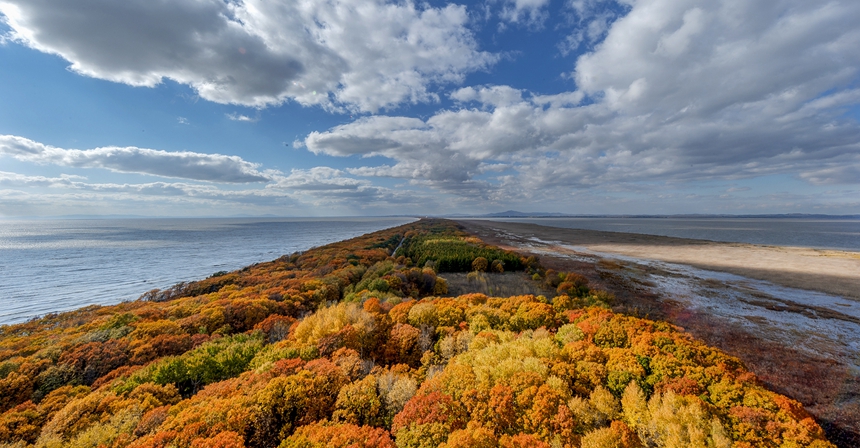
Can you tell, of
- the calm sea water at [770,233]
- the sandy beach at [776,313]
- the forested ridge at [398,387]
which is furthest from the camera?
the calm sea water at [770,233]

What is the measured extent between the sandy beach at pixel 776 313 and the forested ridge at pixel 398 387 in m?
2.82

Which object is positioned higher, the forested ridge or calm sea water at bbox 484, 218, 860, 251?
the forested ridge

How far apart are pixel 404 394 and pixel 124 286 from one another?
29055 mm

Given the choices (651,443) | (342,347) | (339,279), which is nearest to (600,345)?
(651,443)

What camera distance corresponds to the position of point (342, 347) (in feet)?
24.6

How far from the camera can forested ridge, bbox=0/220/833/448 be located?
4363 mm

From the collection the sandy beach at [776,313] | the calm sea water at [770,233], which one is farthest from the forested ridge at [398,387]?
the calm sea water at [770,233]

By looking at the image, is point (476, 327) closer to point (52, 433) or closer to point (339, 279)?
point (52, 433)

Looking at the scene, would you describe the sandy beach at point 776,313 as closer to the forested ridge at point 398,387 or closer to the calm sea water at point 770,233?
the forested ridge at point 398,387

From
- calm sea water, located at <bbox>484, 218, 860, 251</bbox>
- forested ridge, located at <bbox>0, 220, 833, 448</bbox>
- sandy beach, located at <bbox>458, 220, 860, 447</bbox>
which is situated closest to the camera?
forested ridge, located at <bbox>0, 220, 833, 448</bbox>

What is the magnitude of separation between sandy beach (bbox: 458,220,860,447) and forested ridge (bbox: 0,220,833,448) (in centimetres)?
282

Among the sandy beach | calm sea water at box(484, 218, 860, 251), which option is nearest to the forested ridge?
the sandy beach

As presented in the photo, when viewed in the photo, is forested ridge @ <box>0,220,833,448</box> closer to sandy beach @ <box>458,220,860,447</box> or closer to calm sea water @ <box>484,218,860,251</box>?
sandy beach @ <box>458,220,860,447</box>

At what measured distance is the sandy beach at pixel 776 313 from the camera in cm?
696
